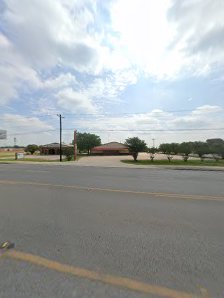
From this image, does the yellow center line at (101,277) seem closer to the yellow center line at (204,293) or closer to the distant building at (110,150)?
the yellow center line at (204,293)

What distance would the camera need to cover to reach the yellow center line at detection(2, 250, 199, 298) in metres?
2.70

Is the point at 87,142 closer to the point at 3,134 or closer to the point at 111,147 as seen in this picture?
the point at 111,147

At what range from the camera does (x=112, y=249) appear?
3.83 metres

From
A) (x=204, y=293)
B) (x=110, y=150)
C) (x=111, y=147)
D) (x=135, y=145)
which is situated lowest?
(x=204, y=293)

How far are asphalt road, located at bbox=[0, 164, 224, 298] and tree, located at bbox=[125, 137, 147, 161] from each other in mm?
33905

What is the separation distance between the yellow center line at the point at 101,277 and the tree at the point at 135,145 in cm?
3712

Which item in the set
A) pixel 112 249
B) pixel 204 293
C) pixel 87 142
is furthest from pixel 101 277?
pixel 87 142

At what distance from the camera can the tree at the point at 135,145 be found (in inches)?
1610

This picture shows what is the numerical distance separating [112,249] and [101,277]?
840 mm

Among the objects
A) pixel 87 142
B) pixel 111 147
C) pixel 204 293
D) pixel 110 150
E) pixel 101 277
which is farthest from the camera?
pixel 87 142

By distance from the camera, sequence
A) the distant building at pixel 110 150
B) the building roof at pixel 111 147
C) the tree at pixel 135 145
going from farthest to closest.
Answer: the building roof at pixel 111 147, the distant building at pixel 110 150, the tree at pixel 135 145

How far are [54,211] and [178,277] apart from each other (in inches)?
153

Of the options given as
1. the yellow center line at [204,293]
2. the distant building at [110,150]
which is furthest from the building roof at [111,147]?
the yellow center line at [204,293]

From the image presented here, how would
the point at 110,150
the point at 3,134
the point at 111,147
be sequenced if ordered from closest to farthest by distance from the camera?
1. the point at 3,134
2. the point at 110,150
3. the point at 111,147
